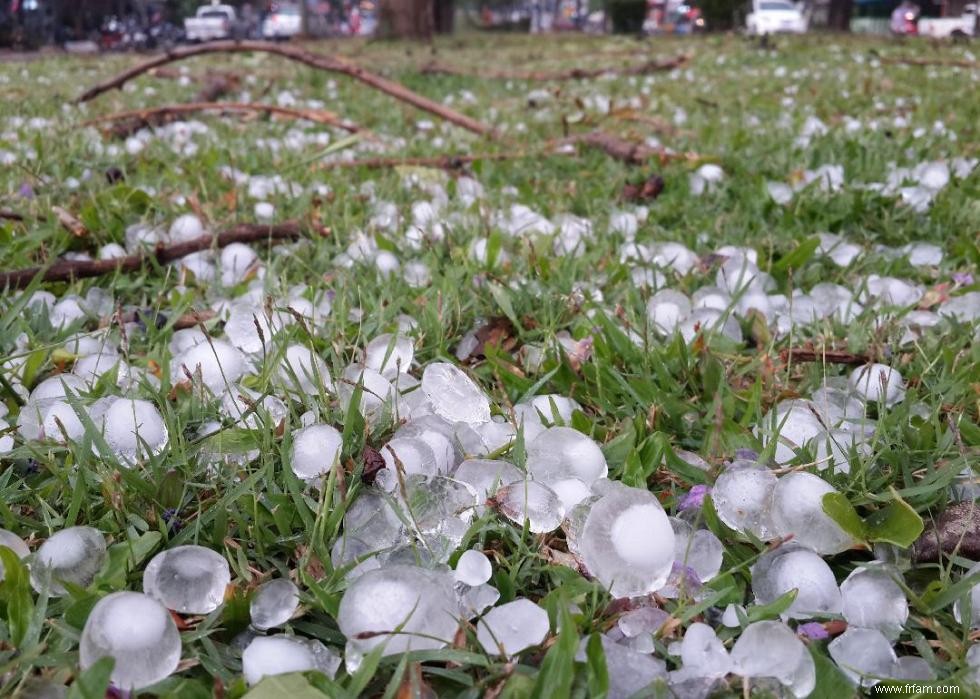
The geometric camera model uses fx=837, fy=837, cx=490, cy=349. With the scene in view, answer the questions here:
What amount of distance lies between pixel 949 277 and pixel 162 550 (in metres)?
1.73

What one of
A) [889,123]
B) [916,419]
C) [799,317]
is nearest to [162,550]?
[916,419]

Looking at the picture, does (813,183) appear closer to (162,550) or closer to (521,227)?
(521,227)

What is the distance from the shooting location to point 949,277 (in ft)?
6.21

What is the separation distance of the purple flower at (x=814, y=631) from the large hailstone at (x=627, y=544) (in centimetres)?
15

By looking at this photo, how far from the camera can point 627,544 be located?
0.89m

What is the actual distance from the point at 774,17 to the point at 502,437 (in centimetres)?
2681

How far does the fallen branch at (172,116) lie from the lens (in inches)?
136

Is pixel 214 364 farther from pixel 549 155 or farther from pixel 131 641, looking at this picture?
pixel 549 155

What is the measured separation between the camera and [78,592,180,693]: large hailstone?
76 centimetres

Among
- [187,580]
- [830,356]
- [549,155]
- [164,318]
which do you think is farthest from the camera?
[549,155]

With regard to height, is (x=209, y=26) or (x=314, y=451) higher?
(x=209, y=26)

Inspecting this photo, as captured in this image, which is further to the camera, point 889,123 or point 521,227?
Answer: point 889,123

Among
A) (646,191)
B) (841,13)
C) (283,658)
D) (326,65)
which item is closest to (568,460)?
(283,658)

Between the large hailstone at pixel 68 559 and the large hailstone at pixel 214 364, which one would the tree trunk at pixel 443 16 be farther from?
the large hailstone at pixel 68 559
